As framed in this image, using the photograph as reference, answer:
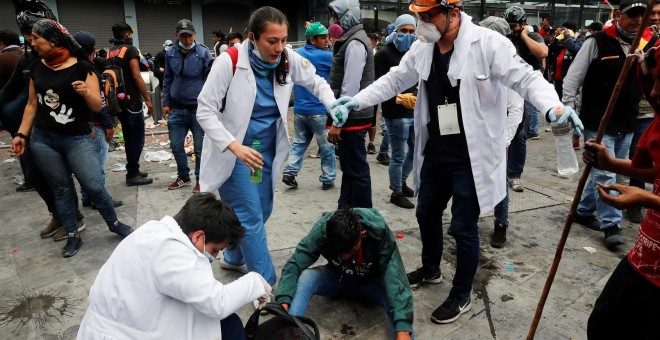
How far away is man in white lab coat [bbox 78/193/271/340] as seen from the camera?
1.74 metres

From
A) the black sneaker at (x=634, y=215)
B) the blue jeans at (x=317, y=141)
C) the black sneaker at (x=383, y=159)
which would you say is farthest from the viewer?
the black sneaker at (x=383, y=159)

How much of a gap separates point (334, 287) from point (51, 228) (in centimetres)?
266

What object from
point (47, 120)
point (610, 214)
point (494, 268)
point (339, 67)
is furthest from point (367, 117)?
point (47, 120)

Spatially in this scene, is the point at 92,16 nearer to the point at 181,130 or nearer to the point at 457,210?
the point at 181,130

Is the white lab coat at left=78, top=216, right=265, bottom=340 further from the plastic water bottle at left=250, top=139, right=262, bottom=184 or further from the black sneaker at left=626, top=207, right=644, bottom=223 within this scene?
the black sneaker at left=626, top=207, right=644, bottom=223

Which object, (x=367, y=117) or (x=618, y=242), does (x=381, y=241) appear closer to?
(x=367, y=117)

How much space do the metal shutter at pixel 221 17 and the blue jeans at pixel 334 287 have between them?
701 inches

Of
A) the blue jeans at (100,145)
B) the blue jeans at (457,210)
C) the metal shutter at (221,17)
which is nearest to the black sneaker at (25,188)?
the blue jeans at (100,145)

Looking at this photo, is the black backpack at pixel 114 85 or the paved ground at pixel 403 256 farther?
the black backpack at pixel 114 85

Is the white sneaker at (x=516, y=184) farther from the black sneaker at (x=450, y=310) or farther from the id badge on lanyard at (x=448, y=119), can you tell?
the id badge on lanyard at (x=448, y=119)

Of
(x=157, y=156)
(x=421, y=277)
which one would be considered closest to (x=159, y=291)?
(x=421, y=277)

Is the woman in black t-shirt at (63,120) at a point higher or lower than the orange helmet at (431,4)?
lower

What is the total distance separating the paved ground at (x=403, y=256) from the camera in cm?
291

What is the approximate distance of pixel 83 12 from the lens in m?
17.7
